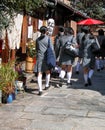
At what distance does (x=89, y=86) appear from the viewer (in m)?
13.6

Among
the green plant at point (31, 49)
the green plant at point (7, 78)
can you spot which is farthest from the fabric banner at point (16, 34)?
the green plant at point (7, 78)

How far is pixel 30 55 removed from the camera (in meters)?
15.1

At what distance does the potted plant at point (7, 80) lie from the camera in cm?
991

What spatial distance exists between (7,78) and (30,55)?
16.8ft

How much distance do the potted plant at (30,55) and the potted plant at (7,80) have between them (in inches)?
177

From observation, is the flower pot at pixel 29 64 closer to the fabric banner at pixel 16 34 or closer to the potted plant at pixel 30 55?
the potted plant at pixel 30 55

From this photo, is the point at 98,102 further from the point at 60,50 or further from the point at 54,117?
the point at 60,50

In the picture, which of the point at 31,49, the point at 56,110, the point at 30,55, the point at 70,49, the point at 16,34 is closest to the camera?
the point at 56,110

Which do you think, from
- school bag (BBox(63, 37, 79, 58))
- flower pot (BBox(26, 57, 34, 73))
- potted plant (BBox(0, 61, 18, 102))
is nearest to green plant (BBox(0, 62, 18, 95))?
potted plant (BBox(0, 61, 18, 102))

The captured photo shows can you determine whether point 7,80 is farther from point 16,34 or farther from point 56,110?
point 16,34

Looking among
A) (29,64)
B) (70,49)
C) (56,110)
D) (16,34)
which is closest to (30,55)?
(29,64)

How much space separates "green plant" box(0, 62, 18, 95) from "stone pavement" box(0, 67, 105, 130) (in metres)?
0.40

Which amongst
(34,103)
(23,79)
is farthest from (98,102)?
(23,79)

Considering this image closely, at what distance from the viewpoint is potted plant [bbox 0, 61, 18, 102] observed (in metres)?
9.91
